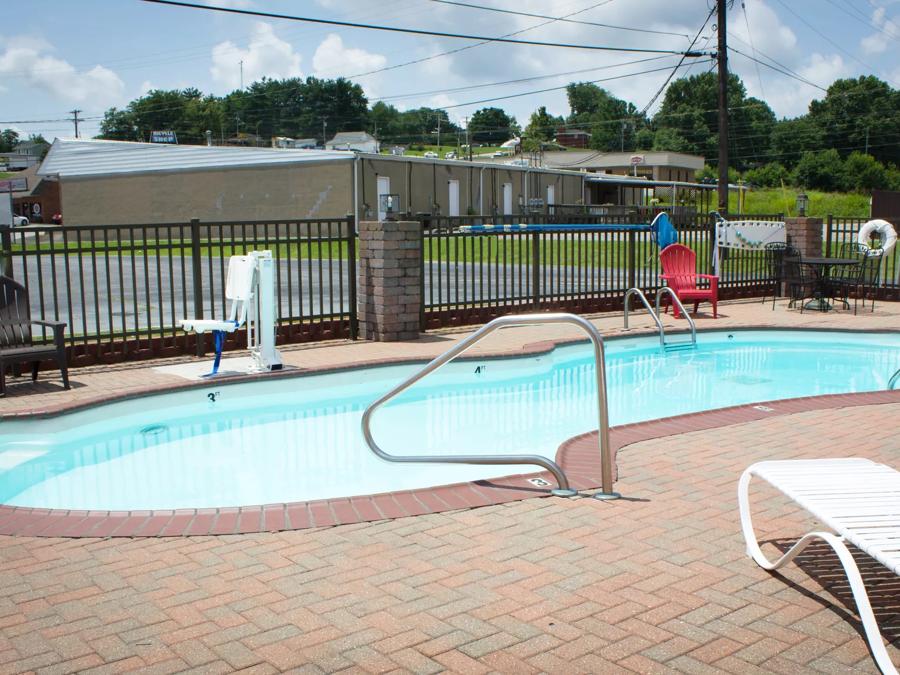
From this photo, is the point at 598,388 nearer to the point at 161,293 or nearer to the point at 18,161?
the point at 161,293

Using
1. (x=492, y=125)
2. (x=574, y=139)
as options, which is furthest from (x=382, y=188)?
(x=492, y=125)

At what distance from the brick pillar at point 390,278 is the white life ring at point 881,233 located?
8831mm

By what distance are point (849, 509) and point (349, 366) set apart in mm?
6993

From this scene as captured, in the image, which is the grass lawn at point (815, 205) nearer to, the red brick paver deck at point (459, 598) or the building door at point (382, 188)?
the building door at point (382, 188)

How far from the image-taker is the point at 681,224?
657 inches

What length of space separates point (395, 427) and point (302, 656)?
212 inches

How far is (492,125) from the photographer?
452 feet

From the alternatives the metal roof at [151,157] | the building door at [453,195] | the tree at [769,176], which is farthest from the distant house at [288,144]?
the tree at [769,176]

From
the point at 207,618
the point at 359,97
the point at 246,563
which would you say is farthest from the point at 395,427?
the point at 359,97

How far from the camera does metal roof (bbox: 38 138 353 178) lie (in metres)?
38.3

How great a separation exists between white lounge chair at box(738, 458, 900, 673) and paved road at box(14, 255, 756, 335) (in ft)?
23.4

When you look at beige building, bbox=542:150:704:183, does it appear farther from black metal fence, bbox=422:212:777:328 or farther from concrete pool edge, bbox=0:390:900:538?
concrete pool edge, bbox=0:390:900:538

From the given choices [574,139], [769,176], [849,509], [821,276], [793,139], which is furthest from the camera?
[574,139]

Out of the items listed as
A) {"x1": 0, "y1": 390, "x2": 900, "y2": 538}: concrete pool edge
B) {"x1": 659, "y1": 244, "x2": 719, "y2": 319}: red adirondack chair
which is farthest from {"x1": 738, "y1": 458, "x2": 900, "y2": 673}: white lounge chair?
{"x1": 659, "y1": 244, "x2": 719, "y2": 319}: red adirondack chair
